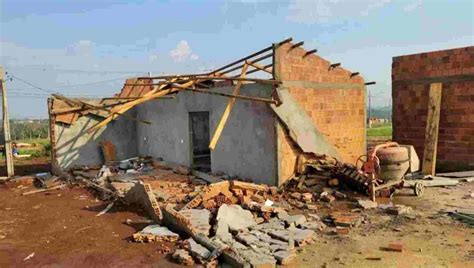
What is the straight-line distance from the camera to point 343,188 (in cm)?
981

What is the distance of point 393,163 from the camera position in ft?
30.5

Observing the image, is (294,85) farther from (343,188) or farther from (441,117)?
(441,117)

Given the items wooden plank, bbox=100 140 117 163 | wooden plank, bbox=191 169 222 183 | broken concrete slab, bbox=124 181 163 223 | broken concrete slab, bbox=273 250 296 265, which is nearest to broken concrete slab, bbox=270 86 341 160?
wooden plank, bbox=191 169 222 183

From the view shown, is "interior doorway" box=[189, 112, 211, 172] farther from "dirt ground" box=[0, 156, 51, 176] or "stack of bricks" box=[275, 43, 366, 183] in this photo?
"dirt ground" box=[0, 156, 51, 176]

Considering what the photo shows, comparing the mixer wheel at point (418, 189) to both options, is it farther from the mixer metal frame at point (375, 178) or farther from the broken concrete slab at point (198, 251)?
the broken concrete slab at point (198, 251)

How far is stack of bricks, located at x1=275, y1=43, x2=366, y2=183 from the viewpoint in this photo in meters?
10.1

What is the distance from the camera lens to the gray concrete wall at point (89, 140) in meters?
15.0

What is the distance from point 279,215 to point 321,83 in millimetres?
4809

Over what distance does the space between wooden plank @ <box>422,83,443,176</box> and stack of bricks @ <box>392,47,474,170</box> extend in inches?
8.5

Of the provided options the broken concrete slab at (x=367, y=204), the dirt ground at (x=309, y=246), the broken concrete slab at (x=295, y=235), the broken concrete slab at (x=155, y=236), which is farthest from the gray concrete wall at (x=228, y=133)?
the broken concrete slab at (x=155, y=236)

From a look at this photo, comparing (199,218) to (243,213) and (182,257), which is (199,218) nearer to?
(243,213)

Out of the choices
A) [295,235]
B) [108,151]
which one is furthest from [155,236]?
[108,151]

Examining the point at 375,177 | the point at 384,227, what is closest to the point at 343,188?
the point at 375,177

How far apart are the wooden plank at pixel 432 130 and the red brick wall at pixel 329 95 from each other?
184 cm
